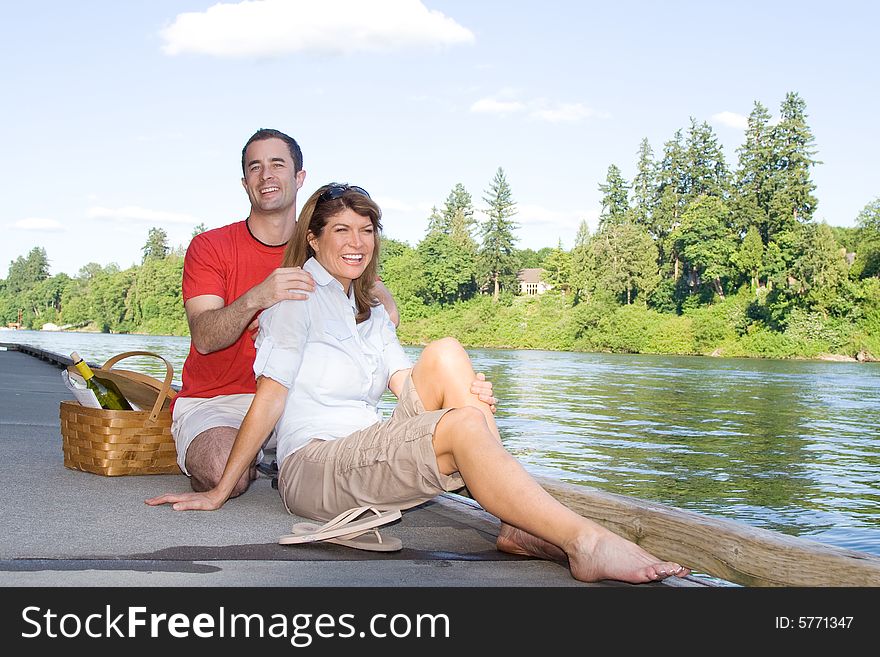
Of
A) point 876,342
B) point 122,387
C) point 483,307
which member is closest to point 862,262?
point 876,342

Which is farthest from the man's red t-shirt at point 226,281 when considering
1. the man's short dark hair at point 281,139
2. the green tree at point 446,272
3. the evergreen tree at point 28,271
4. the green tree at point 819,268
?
the evergreen tree at point 28,271

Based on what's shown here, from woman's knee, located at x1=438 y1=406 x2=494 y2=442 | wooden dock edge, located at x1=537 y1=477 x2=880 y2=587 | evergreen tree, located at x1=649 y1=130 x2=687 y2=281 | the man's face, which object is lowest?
wooden dock edge, located at x1=537 y1=477 x2=880 y2=587

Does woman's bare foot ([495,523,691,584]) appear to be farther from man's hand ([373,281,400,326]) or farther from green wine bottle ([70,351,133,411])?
green wine bottle ([70,351,133,411])

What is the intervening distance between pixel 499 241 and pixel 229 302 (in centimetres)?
8638

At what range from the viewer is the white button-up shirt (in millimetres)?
3904

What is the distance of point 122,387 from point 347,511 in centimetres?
239

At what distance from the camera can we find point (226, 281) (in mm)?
4977

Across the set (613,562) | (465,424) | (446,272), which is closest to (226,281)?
(465,424)

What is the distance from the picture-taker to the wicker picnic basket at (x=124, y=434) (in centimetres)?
511

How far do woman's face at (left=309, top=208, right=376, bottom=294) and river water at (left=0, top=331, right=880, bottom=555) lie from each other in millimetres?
3382

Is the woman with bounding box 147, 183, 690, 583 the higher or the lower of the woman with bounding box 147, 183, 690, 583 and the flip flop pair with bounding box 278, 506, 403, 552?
the higher

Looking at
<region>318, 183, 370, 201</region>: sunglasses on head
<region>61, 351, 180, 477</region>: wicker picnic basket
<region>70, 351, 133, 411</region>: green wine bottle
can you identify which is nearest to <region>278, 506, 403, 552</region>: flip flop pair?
<region>318, 183, 370, 201</region>: sunglasses on head

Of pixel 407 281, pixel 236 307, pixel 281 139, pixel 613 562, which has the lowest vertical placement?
pixel 613 562

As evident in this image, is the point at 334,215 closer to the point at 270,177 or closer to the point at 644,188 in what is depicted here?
the point at 270,177
